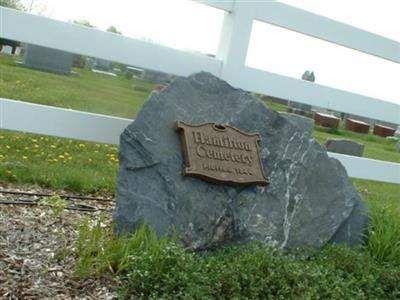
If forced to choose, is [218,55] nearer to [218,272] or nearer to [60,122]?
[60,122]

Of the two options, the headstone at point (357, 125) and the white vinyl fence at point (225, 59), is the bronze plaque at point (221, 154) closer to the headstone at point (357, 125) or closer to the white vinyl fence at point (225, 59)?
the white vinyl fence at point (225, 59)

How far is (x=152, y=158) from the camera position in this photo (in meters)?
3.36

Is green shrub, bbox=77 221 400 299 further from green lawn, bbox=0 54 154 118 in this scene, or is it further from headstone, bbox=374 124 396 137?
headstone, bbox=374 124 396 137

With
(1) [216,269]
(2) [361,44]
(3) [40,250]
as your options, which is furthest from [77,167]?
(2) [361,44]

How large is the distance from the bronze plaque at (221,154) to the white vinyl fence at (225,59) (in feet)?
2.72

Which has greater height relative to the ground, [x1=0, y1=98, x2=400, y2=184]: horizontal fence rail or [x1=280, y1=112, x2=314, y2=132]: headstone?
[x1=280, y1=112, x2=314, y2=132]: headstone

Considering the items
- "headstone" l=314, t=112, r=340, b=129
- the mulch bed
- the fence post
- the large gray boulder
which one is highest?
the fence post

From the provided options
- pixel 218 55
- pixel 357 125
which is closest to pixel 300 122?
pixel 218 55

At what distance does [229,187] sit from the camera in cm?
360

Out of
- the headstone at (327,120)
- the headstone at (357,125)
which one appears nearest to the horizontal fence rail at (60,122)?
the headstone at (327,120)

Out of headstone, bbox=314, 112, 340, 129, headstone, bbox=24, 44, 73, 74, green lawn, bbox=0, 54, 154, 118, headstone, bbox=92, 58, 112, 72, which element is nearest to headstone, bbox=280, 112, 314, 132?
green lawn, bbox=0, 54, 154, 118

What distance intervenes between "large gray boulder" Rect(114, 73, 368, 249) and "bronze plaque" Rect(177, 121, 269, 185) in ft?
0.20

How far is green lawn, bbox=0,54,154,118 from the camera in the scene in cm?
418

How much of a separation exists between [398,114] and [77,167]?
3405 mm
